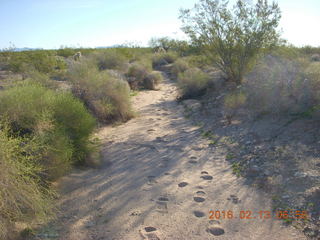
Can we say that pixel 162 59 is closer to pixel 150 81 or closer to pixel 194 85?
pixel 150 81

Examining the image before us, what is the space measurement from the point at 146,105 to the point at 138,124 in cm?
289

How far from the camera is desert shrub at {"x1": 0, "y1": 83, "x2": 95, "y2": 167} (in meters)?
4.55

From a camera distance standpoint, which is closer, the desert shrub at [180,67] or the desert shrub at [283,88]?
the desert shrub at [283,88]

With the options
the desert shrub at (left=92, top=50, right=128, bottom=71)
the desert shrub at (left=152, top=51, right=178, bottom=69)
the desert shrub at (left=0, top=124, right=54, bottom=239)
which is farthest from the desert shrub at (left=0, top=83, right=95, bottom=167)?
the desert shrub at (left=152, top=51, right=178, bottom=69)

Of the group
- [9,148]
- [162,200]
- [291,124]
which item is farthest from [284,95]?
[9,148]

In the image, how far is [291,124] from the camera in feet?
21.5

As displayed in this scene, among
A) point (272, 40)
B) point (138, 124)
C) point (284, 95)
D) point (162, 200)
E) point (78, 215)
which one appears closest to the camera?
point (78, 215)

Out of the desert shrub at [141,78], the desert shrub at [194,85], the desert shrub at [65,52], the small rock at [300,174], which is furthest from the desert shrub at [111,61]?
the small rock at [300,174]

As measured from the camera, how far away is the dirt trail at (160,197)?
141 inches

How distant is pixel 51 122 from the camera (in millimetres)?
5059

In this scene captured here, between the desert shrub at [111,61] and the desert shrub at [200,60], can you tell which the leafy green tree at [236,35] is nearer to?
the desert shrub at [200,60]

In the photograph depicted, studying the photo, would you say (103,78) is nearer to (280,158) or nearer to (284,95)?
(284,95)
